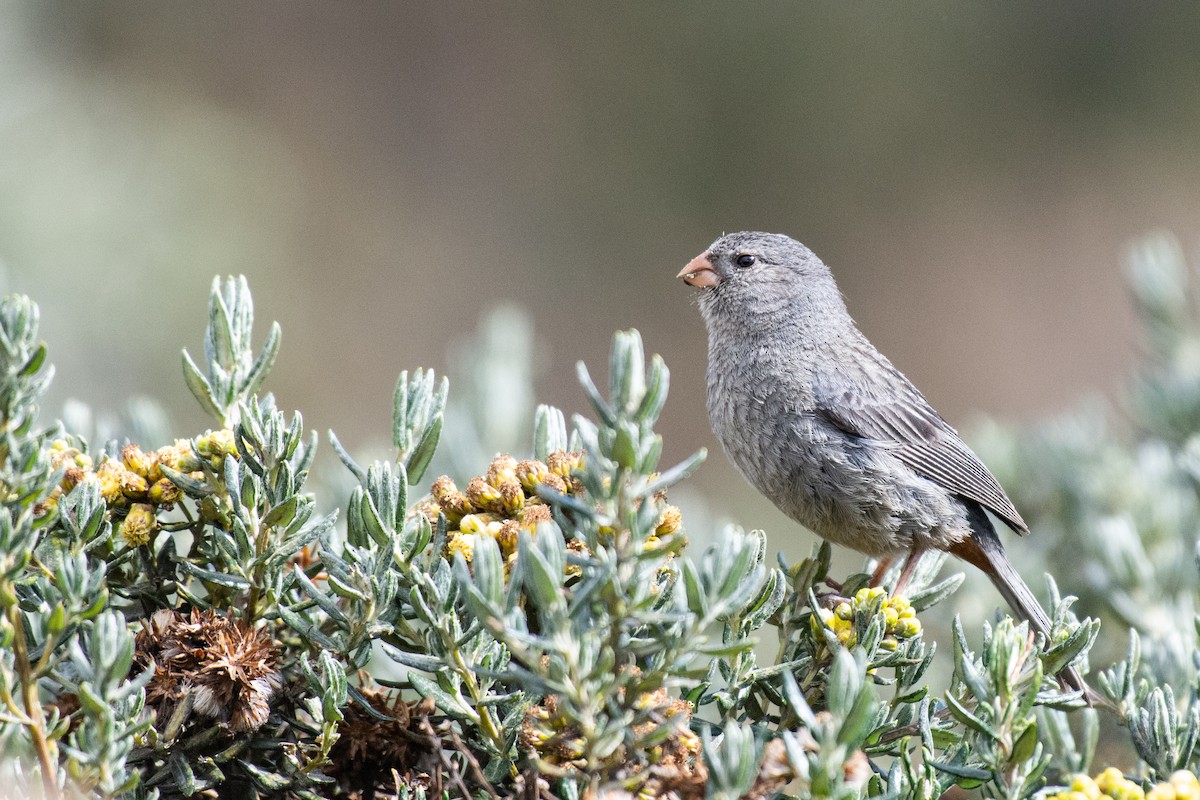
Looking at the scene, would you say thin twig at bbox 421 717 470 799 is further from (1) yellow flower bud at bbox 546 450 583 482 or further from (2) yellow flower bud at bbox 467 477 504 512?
(1) yellow flower bud at bbox 546 450 583 482

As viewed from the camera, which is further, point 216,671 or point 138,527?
point 138,527

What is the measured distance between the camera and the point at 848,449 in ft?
13.3

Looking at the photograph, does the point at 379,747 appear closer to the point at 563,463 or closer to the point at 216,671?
the point at 216,671

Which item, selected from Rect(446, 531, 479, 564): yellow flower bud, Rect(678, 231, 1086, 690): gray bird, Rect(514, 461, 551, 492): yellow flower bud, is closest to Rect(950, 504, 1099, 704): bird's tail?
Rect(678, 231, 1086, 690): gray bird

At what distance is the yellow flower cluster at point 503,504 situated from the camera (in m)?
2.12

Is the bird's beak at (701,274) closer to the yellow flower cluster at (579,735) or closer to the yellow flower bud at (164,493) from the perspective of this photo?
the yellow flower bud at (164,493)

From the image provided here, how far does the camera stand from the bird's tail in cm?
393

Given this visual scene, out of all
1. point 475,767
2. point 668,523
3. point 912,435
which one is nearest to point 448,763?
point 475,767

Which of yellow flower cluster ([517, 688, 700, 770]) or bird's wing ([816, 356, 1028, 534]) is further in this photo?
bird's wing ([816, 356, 1028, 534])

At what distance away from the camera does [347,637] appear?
2.00 metres

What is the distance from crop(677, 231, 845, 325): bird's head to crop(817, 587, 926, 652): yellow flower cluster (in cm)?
252

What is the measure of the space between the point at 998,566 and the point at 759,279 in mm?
1579

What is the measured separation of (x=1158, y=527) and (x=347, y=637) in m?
2.92

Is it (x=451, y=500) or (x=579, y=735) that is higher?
(x=451, y=500)
